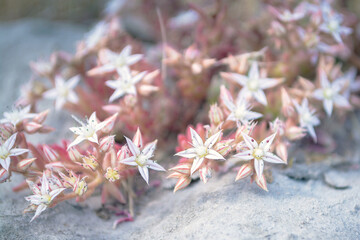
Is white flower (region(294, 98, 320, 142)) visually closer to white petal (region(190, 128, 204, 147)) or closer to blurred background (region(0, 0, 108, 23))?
white petal (region(190, 128, 204, 147))

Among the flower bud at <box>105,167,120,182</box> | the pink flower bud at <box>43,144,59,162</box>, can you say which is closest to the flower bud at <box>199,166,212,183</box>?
the flower bud at <box>105,167,120,182</box>

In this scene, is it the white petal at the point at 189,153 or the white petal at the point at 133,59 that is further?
the white petal at the point at 133,59

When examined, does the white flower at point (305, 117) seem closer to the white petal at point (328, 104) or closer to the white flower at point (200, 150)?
the white petal at point (328, 104)

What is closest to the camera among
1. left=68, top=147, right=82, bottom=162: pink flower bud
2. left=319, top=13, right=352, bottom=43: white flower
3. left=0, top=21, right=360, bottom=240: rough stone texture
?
left=0, top=21, right=360, bottom=240: rough stone texture

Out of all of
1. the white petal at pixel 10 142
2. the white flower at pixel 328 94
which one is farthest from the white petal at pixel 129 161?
the white flower at pixel 328 94

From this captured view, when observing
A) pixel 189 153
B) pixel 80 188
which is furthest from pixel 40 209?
pixel 189 153

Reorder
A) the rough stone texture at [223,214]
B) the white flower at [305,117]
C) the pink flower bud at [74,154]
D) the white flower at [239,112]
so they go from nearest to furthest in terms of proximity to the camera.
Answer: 1. the rough stone texture at [223,214]
2. the pink flower bud at [74,154]
3. the white flower at [239,112]
4. the white flower at [305,117]

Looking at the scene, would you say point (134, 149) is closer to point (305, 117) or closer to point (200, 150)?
point (200, 150)
